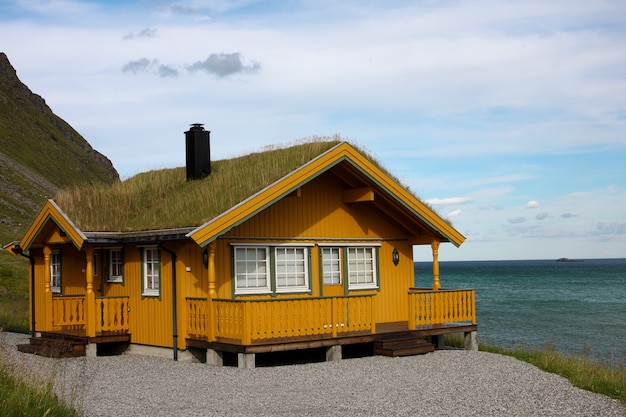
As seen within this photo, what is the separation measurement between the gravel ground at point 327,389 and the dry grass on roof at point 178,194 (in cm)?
355

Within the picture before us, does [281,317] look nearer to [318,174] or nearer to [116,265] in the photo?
[318,174]

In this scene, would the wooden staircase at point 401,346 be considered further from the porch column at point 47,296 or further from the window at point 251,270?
the porch column at point 47,296

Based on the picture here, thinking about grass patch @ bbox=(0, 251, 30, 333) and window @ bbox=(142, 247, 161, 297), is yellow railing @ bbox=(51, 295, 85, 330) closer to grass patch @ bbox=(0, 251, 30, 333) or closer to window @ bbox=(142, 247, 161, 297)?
window @ bbox=(142, 247, 161, 297)

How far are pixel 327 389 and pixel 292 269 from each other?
6.04 metres

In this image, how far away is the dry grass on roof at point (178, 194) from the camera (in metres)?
19.3

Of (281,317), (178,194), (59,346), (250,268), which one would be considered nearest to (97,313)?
(59,346)

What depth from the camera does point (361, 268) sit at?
22.1 metres

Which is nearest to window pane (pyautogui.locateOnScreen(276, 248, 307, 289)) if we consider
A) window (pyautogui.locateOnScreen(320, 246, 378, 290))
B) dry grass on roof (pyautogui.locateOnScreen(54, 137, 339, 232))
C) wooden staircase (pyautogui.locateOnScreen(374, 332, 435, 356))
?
window (pyautogui.locateOnScreen(320, 246, 378, 290))

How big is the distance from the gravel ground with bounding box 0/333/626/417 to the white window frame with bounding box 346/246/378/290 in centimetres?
345

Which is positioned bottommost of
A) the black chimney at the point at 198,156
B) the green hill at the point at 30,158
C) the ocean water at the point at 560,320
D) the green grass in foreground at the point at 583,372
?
the ocean water at the point at 560,320

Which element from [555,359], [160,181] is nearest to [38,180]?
[160,181]

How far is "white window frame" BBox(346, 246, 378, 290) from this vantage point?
2180 centimetres

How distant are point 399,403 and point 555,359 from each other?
6.72 m

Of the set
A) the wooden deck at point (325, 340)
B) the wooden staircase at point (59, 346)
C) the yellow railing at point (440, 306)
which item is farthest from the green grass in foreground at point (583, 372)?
the wooden staircase at point (59, 346)
